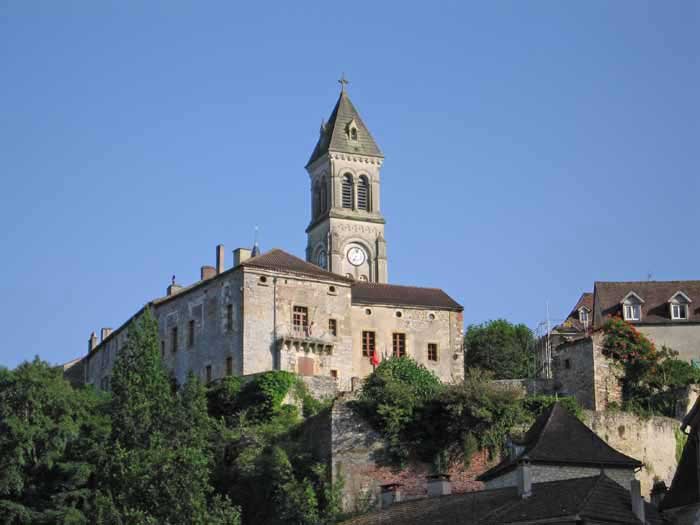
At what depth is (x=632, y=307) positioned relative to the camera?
7069 centimetres

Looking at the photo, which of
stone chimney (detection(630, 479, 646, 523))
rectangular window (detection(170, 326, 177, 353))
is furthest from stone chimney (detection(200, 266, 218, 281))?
stone chimney (detection(630, 479, 646, 523))

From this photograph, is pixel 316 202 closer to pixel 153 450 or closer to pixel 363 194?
pixel 363 194

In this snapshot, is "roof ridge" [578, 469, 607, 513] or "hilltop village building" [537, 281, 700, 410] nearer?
"roof ridge" [578, 469, 607, 513]

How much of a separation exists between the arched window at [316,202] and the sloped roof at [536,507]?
63394 mm

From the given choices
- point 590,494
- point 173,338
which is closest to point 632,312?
point 173,338

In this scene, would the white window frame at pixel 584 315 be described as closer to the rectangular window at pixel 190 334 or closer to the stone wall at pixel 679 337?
the stone wall at pixel 679 337

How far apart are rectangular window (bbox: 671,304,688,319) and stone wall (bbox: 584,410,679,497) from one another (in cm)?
1405

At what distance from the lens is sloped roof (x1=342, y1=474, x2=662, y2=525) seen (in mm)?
34875

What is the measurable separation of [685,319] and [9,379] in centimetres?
3338

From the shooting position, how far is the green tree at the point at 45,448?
169 ft

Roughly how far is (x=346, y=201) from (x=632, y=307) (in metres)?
36.1

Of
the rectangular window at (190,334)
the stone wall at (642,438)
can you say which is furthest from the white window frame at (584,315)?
the rectangular window at (190,334)

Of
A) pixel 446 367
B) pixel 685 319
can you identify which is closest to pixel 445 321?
pixel 446 367

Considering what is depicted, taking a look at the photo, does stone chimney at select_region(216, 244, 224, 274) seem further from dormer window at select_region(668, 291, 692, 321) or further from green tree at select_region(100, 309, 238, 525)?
dormer window at select_region(668, 291, 692, 321)
